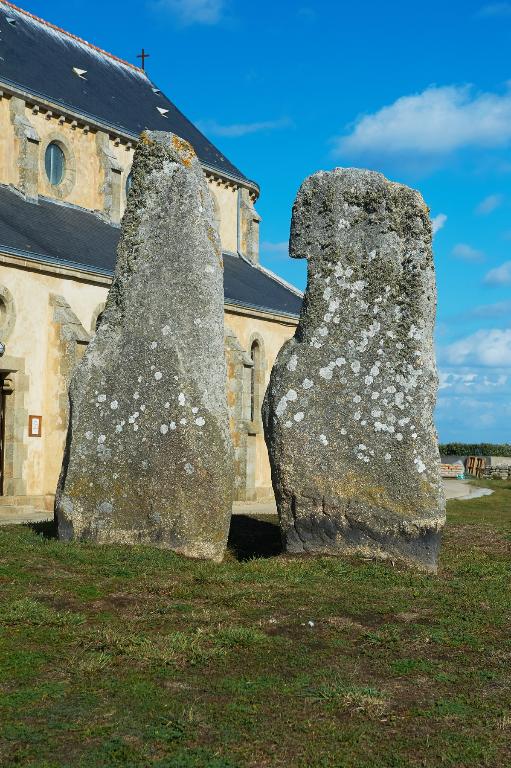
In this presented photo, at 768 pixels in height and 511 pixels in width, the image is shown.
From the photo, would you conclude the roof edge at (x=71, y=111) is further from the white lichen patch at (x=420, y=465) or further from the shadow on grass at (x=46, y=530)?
the white lichen patch at (x=420, y=465)

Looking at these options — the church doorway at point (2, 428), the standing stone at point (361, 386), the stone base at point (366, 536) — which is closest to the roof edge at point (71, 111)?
the church doorway at point (2, 428)

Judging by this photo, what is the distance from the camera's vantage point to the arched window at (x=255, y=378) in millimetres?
26806

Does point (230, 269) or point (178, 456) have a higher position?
point (230, 269)

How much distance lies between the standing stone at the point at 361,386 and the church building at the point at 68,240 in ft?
34.0

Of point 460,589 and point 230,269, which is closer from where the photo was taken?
point 460,589

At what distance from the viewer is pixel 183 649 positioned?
577 cm

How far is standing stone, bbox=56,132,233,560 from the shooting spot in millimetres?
9156

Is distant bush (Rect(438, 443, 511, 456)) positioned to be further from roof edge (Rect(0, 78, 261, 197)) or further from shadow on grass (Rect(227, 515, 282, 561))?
shadow on grass (Rect(227, 515, 282, 561))

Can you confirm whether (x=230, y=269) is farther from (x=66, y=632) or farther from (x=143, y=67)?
(x=66, y=632)

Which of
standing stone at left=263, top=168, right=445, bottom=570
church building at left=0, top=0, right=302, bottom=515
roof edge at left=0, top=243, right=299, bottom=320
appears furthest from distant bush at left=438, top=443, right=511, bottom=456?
standing stone at left=263, top=168, right=445, bottom=570

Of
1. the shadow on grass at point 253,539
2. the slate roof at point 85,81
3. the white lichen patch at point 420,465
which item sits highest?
the slate roof at point 85,81

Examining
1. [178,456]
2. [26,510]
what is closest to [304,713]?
[178,456]

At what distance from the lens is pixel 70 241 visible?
72.2 ft

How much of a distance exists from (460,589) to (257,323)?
19025mm
